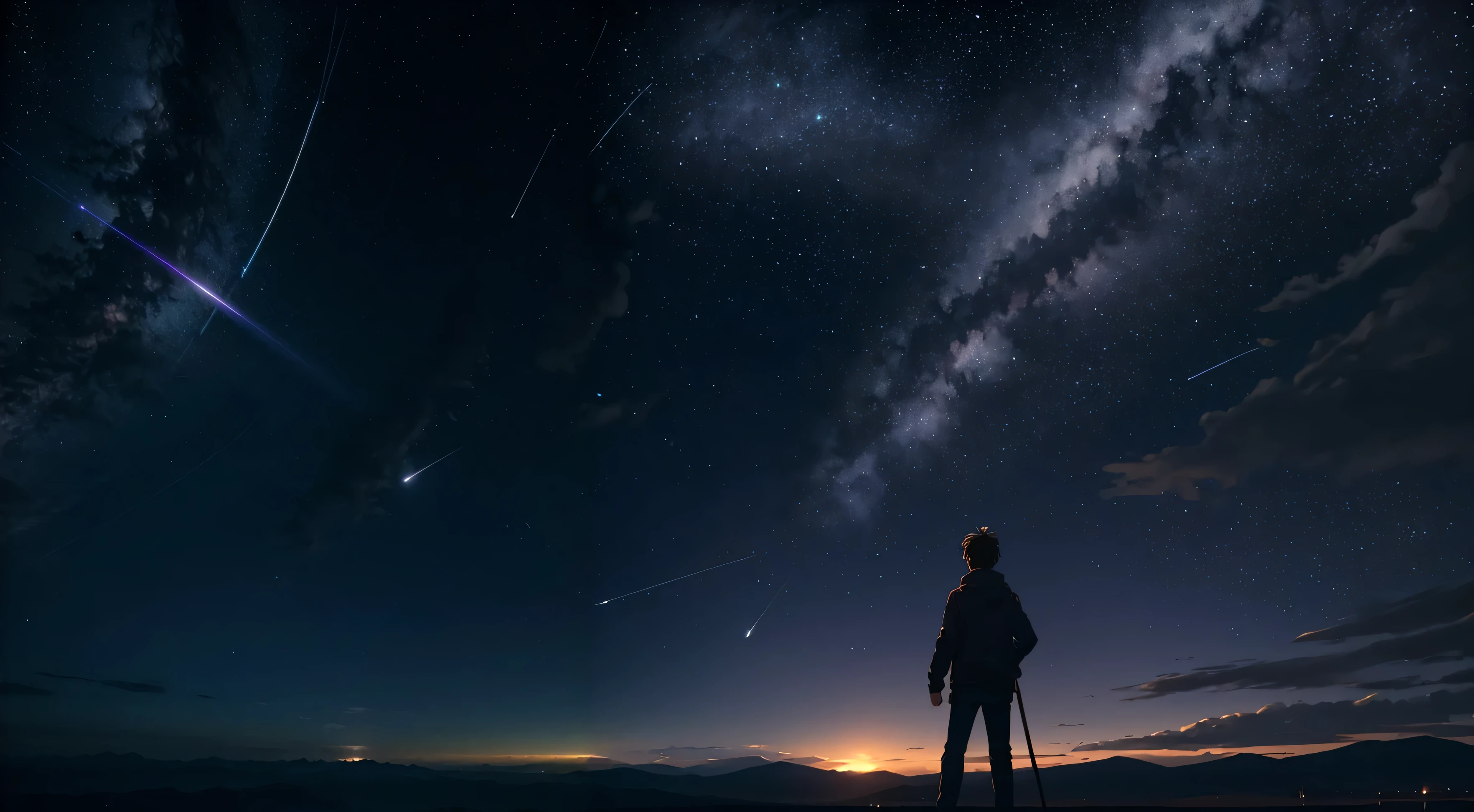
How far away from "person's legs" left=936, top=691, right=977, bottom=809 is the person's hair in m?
1.16

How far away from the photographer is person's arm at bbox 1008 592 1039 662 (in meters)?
5.09

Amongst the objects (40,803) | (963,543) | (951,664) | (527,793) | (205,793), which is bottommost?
(527,793)

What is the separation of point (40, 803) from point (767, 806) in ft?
259

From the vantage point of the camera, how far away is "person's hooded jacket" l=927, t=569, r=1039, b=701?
16.2ft

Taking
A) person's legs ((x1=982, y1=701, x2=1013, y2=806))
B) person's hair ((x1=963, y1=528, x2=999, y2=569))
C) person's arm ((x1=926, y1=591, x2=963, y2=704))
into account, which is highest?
person's hair ((x1=963, y1=528, x2=999, y2=569))

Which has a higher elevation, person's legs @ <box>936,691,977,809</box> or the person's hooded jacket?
the person's hooded jacket

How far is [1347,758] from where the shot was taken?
301ft

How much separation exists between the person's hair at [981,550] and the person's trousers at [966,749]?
116 cm

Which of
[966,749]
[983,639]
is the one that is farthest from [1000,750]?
[983,639]

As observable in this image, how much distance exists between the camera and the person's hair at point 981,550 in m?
5.47

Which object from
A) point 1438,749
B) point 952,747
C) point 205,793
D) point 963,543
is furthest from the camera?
point 1438,749

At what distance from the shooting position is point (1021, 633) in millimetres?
5125

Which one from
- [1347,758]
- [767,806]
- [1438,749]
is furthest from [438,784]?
[1438,749]

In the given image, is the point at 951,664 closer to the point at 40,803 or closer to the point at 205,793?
the point at 205,793
